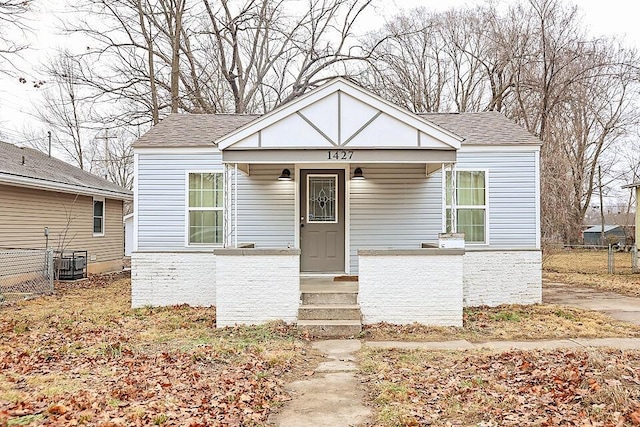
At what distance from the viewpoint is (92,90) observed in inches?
824

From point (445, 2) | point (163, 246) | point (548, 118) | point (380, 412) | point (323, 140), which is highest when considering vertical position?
point (445, 2)

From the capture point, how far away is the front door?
11609 millimetres

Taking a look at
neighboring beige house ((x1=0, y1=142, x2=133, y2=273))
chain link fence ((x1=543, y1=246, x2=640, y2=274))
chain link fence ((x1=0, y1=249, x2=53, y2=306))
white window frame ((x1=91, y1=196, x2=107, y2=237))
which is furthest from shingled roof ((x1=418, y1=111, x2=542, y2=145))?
white window frame ((x1=91, y1=196, x2=107, y2=237))

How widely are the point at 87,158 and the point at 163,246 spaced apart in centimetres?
2910

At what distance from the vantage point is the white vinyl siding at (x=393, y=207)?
1166 cm

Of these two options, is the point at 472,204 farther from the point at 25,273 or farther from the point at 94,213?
the point at 94,213

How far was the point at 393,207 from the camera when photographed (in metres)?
11.7

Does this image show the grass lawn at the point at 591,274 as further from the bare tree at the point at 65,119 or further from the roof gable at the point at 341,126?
the bare tree at the point at 65,119

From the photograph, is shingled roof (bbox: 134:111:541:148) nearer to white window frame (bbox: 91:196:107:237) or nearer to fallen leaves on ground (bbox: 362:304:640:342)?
fallen leaves on ground (bbox: 362:304:640:342)

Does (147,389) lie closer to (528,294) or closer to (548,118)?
(528,294)

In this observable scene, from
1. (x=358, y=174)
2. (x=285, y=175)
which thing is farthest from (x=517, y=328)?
(x=285, y=175)

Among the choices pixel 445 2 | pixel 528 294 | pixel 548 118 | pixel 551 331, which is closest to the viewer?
pixel 551 331

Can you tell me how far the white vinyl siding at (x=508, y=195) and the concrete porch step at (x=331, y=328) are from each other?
4677 mm

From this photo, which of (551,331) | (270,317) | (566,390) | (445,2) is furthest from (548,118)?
(566,390)
